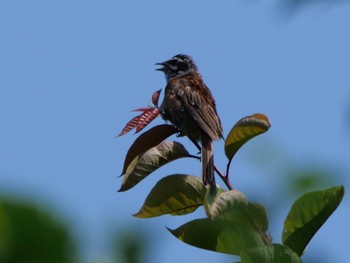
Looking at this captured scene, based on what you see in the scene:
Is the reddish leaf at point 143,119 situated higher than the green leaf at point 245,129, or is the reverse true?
the reddish leaf at point 143,119

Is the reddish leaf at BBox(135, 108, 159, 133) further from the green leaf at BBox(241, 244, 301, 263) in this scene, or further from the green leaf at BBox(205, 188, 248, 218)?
the green leaf at BBox(241, 244, 301, 263)

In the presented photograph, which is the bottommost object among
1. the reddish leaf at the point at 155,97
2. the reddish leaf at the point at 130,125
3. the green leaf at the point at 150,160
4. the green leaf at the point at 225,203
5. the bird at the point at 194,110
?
the green leaf at the point at 225,203

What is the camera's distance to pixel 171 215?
3.09 metres

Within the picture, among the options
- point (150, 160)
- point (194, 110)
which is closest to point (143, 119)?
point (150, 160)

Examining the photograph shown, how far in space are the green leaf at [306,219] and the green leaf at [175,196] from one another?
2.69 ft

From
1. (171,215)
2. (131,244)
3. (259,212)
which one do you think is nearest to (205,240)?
(259,212)

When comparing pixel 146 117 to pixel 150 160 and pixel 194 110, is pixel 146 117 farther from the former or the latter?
pixel 194 110

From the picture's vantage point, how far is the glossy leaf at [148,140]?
367 cm

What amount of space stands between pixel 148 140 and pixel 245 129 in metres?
0.81

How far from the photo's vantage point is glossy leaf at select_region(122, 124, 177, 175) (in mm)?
3674

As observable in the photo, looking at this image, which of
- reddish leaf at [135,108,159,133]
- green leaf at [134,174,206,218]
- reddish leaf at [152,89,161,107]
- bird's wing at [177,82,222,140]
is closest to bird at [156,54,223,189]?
bird's wing at [177,82,222,140]

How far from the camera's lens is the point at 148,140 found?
3.83m

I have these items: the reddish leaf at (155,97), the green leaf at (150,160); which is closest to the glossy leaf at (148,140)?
the green leaf at (150,160)

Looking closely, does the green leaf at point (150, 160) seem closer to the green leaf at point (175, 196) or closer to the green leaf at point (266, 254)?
the green leaf at point (175, 196)
